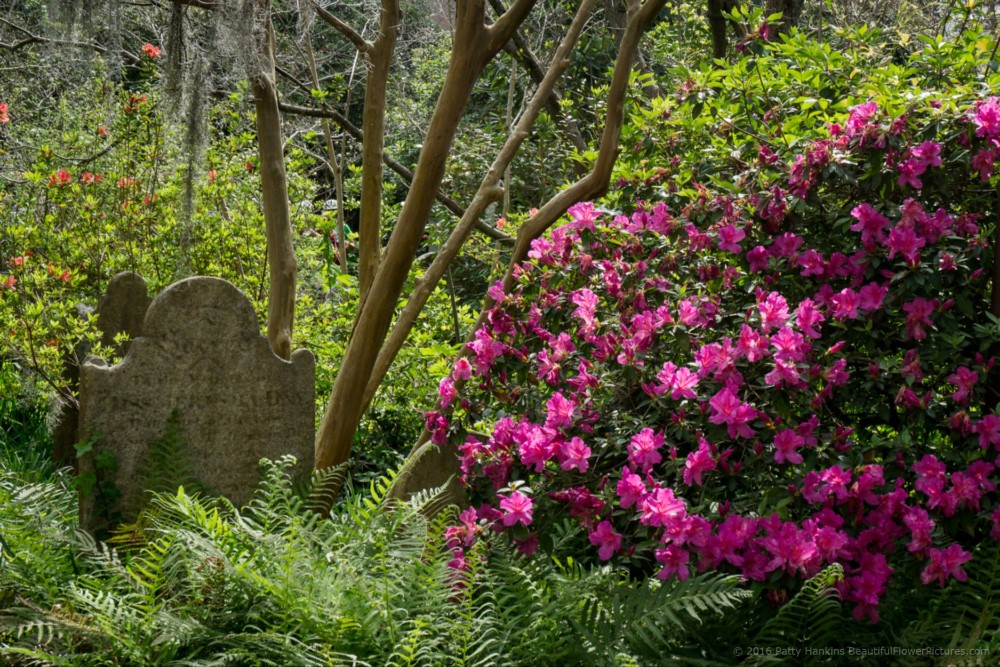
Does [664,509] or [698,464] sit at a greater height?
[698,464]

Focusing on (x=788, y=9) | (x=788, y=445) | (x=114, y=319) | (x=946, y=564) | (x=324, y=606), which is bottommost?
(x=324, y=606)

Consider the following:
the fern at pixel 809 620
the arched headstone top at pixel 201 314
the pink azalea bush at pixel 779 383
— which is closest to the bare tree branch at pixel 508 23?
the pink azalea bush at pixel 779 383

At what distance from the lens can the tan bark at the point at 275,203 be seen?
506 cm

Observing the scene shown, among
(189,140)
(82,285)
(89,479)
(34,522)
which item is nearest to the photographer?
(34,522)

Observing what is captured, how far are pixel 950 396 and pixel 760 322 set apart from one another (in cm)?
68

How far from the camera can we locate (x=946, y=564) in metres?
3.06

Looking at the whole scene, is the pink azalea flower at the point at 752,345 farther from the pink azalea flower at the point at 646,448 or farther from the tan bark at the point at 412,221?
the tan bark at the point at 412,221

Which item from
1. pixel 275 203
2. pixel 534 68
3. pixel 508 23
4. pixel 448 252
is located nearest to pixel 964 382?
pixel 508 23

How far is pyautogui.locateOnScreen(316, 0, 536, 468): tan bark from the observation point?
467 cm

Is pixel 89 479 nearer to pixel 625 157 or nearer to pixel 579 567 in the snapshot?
pixel 579 567

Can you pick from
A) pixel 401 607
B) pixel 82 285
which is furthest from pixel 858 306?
pixel 82 285

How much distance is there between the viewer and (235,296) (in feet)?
13.9

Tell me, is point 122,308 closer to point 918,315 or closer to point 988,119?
point 918,315

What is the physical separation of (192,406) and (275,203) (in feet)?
4.62
